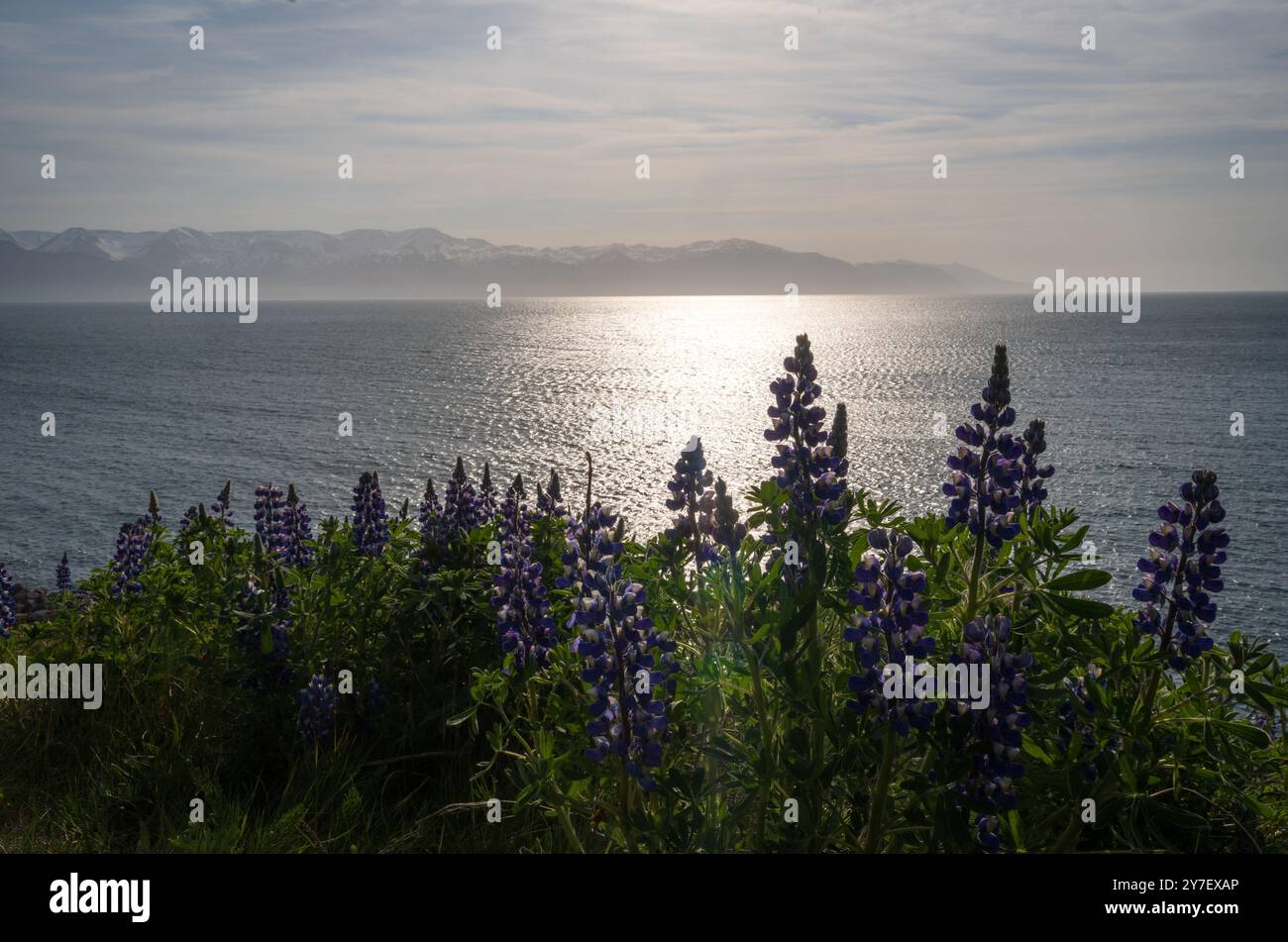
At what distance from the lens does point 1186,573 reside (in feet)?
14.1

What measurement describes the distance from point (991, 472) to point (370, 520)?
614 cm

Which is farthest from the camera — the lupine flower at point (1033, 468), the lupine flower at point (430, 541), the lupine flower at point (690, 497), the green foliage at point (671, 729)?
the lupine flower at point (430, 541)

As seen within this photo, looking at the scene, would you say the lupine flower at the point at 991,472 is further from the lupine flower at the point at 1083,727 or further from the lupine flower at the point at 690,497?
the lupine flower at the point at 690,497

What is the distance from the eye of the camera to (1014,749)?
3.64m

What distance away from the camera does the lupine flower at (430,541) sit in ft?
23.3

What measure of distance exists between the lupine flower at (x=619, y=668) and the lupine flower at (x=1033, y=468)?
7.24 ft

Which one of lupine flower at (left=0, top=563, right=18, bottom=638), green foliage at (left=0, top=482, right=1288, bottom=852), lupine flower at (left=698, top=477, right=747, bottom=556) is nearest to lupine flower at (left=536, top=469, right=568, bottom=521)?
green foliage at (left=0, top=482, right=1288, bottom=852)

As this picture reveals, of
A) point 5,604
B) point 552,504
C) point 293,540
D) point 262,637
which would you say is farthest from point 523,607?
point 5,604

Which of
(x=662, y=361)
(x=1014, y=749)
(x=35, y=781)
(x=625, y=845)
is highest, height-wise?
(x=662, y=361)

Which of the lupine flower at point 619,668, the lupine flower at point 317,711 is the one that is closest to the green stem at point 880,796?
the lupine flower at point 619,668

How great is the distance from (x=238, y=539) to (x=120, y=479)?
6203 centimetres

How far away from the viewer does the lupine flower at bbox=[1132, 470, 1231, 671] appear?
4.14 m
